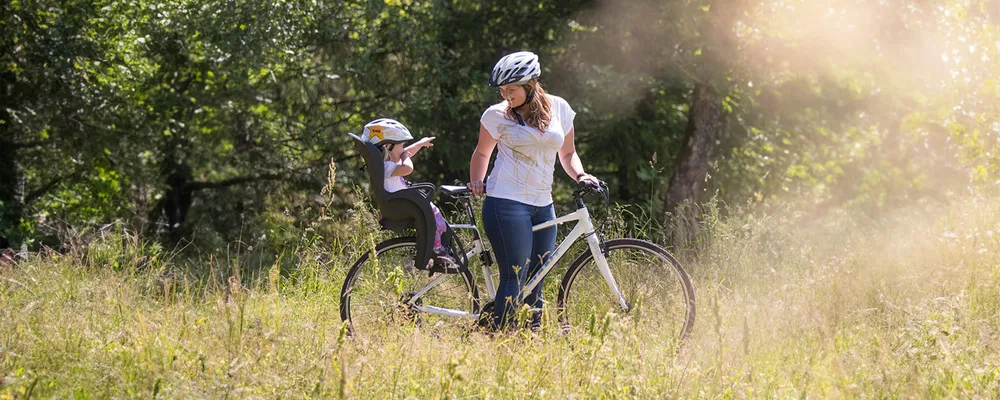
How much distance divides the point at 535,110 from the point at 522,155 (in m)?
0.24

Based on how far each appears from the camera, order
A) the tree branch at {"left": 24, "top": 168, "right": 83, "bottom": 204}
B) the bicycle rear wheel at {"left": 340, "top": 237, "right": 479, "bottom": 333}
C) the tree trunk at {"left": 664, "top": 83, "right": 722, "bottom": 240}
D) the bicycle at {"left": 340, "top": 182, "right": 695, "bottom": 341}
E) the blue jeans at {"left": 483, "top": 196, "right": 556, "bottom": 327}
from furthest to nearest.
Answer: the tree branch at {"left": 24, "top": 168, "right": 83, "bottom": 204} → the tree trunk at {"left": 664, "top": 83, "right": 722, "bottom": 240} → the bicycle rear wheel at {"left": 340, "top": 237, "right": 479, "bottom": 333} → the bicycle at {"left": 340, "top": 182, "right": 695, "bottom": 341} → the blue jeans at {"left": 483, "top": 196, "right": 556, "bottom": 327}

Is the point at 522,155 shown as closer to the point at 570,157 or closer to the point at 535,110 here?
the point at 535,110

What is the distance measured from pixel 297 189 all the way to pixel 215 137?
178 cm

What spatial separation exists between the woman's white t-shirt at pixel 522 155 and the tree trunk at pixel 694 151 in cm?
784

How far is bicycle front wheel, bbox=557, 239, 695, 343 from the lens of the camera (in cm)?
495

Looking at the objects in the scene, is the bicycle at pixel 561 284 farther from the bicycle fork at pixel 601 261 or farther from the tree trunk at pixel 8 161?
the tree trunk at pixel 8 161

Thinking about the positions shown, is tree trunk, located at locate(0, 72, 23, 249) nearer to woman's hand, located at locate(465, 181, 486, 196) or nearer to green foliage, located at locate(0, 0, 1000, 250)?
green foliage, located at locate(0, 0, 1000, 250)

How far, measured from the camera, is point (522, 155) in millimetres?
4887

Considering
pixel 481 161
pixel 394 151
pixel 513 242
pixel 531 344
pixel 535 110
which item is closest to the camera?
pixel 531 344

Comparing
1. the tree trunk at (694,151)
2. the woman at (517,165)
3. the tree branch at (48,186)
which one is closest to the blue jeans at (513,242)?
the woman at (517,165)

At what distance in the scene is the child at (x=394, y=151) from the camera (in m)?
5.21

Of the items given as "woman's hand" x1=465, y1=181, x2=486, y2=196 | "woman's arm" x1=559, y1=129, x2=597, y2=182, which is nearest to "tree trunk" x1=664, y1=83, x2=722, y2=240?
"woman's arm" x1=559, y1=129, x2=597, y2=182

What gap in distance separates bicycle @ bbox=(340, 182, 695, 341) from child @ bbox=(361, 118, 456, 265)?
12 cm

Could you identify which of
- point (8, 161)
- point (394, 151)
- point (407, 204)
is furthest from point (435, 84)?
point (407, 204)
